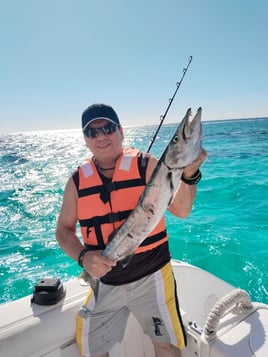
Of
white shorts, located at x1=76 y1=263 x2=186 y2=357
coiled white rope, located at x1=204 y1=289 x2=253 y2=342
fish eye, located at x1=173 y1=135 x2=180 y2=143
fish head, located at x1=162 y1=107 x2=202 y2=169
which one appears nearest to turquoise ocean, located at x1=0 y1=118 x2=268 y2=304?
coiled white rope, located at x1=204 y1=289 x2=253 y2=342

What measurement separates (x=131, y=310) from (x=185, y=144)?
1502mm

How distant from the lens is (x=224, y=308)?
2.06 meters

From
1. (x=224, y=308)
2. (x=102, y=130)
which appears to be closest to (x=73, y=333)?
(x=224, y=308)

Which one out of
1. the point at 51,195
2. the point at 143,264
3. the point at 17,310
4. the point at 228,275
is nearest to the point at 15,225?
the point at 51,195

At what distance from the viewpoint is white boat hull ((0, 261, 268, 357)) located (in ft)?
6.55

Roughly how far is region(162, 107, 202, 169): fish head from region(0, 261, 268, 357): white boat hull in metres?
1.24

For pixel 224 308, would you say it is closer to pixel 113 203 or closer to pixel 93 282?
pixel 93 282

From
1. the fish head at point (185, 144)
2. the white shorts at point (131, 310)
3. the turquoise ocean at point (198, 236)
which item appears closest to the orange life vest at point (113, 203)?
the white shorts at point (131, 310)

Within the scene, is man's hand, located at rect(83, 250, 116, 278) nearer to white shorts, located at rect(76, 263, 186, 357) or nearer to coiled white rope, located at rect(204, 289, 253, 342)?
white shorts, located at rect(76, 263, 186, 357)

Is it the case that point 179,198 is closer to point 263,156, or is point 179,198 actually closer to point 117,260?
point 117,260

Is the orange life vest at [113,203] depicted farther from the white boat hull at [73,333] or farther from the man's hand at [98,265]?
the white boat hull at [73,333]

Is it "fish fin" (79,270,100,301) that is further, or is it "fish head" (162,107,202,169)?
"fish fin" (79,270,100,301)

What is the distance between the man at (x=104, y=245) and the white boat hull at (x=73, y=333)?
16cm

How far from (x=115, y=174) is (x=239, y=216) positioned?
765cm
